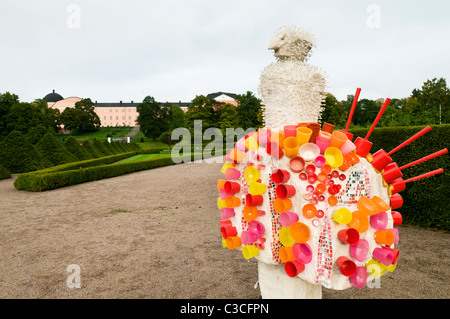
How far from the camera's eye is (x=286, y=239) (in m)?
1.56

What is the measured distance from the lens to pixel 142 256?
506cm

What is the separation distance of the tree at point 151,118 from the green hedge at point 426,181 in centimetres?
5208

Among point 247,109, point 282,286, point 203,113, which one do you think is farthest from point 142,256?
point 203,113


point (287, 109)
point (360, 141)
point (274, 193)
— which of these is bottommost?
point (274, 193)

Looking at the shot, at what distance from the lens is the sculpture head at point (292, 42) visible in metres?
1.91

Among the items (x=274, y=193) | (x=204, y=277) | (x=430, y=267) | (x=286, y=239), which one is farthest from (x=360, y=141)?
(x=430, y=267)

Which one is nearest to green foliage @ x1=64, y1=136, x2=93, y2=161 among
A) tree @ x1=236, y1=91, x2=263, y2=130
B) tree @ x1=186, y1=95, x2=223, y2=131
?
tree @ x1=236, y1=91, x2=263, y2=130

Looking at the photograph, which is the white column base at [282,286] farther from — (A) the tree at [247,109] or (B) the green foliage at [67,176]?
(A) the tree at [247,109]

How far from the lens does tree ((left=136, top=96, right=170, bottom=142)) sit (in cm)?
5500

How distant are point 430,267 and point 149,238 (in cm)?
531

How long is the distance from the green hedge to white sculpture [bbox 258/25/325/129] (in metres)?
5.67

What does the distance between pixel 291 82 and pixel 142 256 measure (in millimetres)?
4451

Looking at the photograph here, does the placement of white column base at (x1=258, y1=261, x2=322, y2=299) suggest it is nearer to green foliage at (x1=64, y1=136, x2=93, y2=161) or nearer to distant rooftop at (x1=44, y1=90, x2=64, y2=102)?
green foliage at (x1=64, y1=136, x2=93, y2=161)

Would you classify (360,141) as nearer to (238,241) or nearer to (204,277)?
(238,241)
